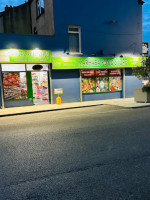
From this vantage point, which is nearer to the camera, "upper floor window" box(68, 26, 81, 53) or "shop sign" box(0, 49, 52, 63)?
"shop sign" box(0, 49, 52, 63)

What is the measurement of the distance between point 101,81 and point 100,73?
0.75 metres

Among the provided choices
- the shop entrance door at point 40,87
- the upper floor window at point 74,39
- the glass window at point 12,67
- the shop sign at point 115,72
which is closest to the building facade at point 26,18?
the upper floor window at point 74,39

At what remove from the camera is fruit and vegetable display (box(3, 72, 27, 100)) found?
540 inches

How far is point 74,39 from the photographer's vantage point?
52.0ft

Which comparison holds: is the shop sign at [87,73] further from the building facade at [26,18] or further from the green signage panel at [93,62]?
the building facade at [26,18]

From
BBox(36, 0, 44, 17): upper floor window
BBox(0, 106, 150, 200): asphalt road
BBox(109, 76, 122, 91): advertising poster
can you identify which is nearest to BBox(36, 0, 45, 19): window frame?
BBox(36, 0, 44, 17): upper floor window

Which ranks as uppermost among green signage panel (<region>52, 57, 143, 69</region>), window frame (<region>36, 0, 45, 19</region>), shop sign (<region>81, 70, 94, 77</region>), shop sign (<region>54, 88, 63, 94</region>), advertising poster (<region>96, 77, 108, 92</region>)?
window frame (<region>36, 0, 45, 19</region>)

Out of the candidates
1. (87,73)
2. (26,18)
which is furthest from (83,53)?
(26,18)

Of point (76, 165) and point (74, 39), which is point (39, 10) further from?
point (76, 165)

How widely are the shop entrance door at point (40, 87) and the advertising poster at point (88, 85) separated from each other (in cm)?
331

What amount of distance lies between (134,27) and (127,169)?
1712cm

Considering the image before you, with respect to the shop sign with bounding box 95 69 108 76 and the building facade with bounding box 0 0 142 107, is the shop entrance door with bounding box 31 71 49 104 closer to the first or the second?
the building facade with bounding box 0 0 142 107

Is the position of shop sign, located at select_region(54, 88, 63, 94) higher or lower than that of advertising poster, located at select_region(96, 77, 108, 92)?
lower

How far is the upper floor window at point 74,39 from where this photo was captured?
1571 cm
